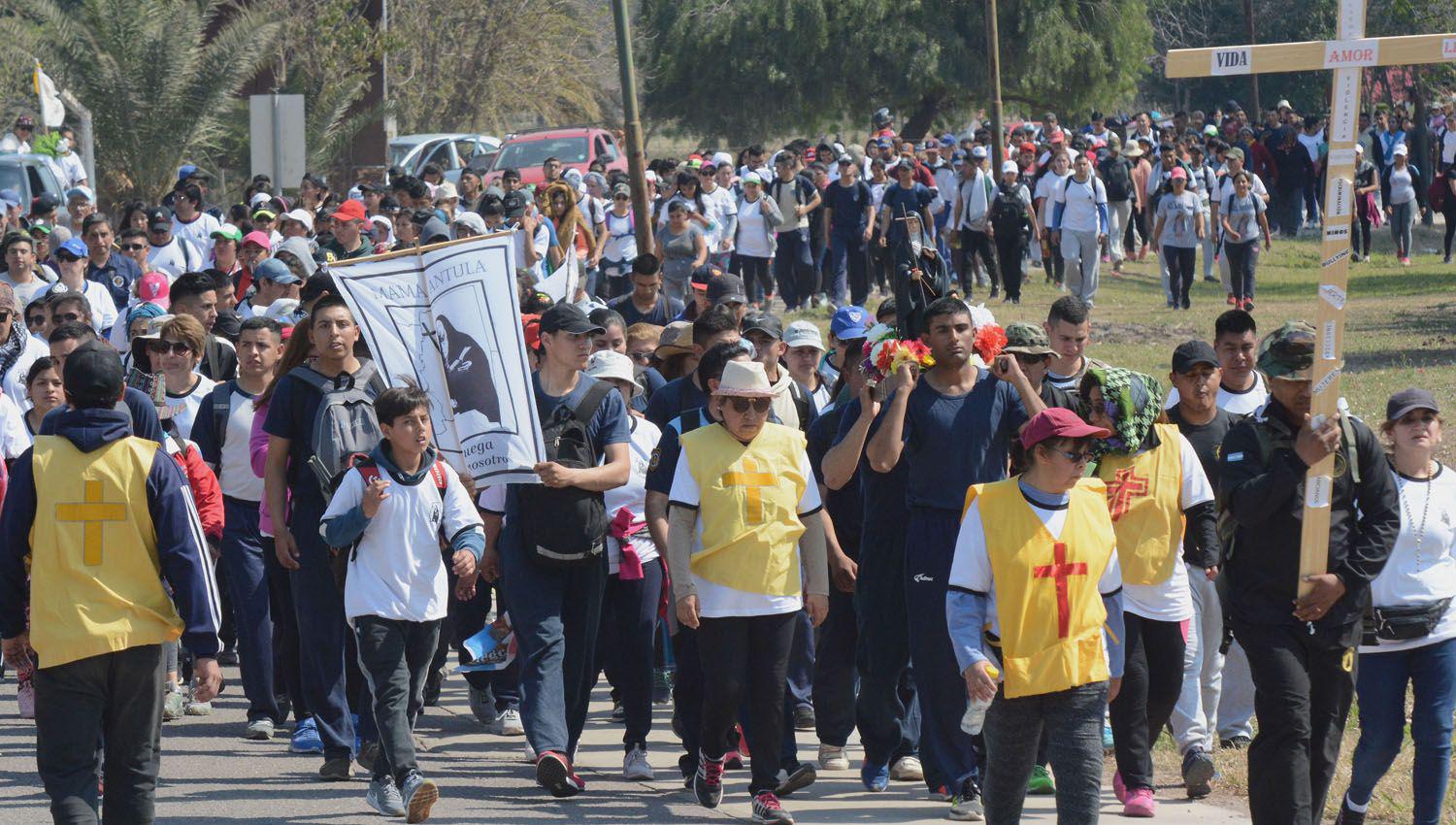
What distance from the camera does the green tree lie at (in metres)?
45.6

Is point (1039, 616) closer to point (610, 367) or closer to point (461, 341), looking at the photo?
point (461, 341)

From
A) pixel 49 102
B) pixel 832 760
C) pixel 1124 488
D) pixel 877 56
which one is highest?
pixel 877 56

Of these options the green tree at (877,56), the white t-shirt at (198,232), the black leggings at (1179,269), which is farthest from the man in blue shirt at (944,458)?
the green tree at (877,56)

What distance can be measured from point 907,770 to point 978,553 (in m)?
2.28

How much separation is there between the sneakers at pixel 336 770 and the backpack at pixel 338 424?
1.13 m

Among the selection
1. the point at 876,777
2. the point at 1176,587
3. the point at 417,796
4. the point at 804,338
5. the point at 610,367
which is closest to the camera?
the point at 417,796

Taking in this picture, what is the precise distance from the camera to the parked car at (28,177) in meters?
21.6

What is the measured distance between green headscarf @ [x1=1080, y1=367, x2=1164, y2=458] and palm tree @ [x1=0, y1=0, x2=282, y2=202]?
75.5 ft

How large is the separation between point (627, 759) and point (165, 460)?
2631 mm

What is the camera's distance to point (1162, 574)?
7305 mm

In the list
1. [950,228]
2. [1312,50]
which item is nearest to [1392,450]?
[1312,50]

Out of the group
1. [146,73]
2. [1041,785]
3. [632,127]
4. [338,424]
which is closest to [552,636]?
[338,424]

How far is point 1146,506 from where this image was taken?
7281 mm

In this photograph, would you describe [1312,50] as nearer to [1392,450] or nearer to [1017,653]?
[1392,450]
